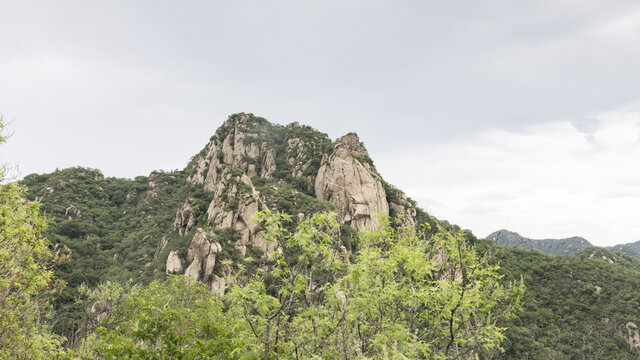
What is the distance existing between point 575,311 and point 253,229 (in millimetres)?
60614

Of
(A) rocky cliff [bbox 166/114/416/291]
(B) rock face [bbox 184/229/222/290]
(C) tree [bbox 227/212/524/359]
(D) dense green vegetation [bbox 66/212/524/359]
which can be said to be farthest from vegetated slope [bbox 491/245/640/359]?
(D) dense green vegetation [bbox 66/212/524/359]

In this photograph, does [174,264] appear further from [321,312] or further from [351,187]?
[321,312]

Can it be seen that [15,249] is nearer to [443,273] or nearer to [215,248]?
[443,273]

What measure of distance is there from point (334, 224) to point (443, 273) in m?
3.93

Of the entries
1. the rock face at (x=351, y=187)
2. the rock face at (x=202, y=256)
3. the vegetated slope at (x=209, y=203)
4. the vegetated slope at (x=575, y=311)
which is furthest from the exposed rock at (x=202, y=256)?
the vegetated slope at (x=575, y=311)

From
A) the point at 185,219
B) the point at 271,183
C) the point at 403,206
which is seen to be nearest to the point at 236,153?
the point at 271,183

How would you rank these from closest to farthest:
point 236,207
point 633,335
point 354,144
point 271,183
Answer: point 236,207, point 633,335, point 271,183, point 354,144

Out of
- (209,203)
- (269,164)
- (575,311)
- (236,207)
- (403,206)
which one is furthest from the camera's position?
(269,164)

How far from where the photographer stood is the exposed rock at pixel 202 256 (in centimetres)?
4169

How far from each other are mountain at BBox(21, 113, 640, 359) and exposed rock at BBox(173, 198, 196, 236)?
24cm

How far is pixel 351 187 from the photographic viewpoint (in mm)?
63125

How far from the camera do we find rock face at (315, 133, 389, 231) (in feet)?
199

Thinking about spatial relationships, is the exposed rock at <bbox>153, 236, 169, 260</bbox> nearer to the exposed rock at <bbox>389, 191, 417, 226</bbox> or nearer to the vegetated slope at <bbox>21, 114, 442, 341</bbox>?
the vegetated slope at <bbox>21, 114, 442, 341</bbox>

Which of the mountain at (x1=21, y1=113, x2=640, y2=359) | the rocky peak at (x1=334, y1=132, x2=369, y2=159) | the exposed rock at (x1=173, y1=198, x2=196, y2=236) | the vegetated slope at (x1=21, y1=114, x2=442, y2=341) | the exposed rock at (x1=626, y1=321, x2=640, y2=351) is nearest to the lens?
the vegetated slope at (x1=21, y1=114, x2=442, y2=341)
